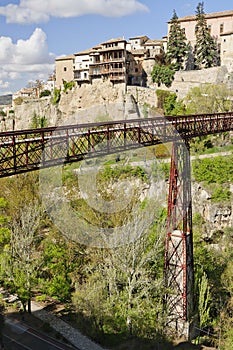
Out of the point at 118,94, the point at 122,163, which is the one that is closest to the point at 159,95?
the point at 118,94

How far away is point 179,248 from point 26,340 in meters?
8.25

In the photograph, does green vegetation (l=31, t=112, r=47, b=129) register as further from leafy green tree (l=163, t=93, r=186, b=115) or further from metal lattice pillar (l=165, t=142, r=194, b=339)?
metal lattice pillar (l=165, t=142, r=194, b=339)

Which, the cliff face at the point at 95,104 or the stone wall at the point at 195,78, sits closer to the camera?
the stone wall at the point at 195,78

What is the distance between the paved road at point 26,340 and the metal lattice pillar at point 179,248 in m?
5.06

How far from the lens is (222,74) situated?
147 feet

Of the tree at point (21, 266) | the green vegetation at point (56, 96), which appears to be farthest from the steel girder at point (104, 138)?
the green vegetation at point (56, 96)

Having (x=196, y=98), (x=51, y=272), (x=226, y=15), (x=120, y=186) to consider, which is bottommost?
(x=51, y=272)

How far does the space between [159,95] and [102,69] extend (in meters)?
9.12

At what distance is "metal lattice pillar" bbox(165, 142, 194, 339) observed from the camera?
51.3 ft

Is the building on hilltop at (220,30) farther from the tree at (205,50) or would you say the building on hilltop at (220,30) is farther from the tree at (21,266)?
the tree at (21,266)

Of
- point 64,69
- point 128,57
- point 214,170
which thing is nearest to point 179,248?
point 214,170

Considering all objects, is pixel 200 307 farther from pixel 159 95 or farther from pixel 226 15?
pixel 226 15

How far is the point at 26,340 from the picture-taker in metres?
16.6

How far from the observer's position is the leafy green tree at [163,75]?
153ft
